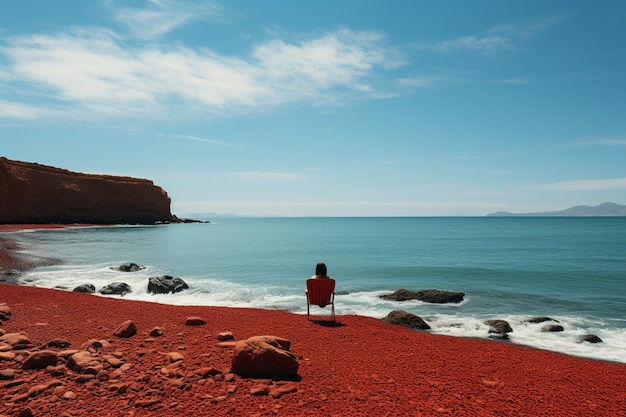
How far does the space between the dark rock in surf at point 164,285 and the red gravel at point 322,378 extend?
762 cm

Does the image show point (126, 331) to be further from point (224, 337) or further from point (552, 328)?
point (552, 328)

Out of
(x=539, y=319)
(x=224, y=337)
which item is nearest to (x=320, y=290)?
(x=224, y=337)

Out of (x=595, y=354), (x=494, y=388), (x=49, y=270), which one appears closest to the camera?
(x=494, y=388)

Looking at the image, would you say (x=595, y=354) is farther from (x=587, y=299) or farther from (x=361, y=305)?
(x=587, y=299)

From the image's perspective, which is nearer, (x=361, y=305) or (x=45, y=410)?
(x=45, y=410)

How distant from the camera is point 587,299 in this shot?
59.0 ft

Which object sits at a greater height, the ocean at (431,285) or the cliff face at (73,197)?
the cliff face at (73,197)

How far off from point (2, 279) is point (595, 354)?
2381 cm

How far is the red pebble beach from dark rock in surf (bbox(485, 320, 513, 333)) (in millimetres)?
3052

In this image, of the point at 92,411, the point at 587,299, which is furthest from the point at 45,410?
the point at 587,299

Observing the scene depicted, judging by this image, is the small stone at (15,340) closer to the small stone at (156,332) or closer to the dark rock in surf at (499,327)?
the small stone at (156,332)

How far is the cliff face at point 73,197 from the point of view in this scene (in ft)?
229

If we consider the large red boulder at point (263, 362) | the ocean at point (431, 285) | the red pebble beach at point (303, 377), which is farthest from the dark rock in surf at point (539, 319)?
the large red boulder at point (263, 362)

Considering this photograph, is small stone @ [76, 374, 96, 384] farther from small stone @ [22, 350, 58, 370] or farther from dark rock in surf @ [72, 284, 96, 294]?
dark rock in surf @ [72, 284, 96, 294]
